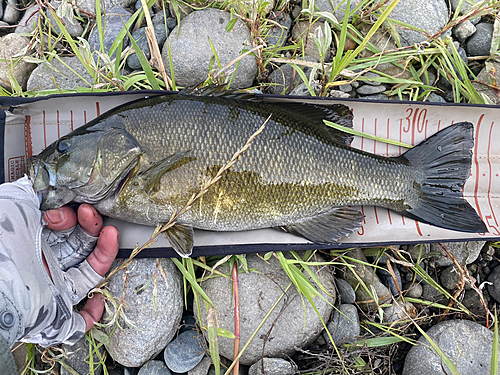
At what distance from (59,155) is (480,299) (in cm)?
337

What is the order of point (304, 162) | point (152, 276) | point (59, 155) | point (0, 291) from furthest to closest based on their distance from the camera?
point (152, 276) → point (304, 162) → point (59, 155) → point (0, 291)

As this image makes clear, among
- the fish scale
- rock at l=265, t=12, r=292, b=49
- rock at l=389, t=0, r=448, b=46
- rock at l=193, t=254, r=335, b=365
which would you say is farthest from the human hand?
rock at l=389, t=0, r=448, b=46

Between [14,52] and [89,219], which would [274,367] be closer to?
[89,219]

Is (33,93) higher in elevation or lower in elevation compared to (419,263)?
higher

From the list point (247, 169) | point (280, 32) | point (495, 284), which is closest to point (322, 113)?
point (247, 169)

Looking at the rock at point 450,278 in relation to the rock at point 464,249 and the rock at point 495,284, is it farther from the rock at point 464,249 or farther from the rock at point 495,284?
the rock at point 495,284

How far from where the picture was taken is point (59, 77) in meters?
2.77

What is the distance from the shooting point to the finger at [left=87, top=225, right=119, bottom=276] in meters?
2.34

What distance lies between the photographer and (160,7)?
2.95 meters

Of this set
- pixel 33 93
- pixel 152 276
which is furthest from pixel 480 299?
pixel 33 93

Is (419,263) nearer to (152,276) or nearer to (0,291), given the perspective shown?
(152,276)

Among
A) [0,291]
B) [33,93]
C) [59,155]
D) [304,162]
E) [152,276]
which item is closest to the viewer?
[0,291]

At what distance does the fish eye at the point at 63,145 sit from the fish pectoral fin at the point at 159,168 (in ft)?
1.64

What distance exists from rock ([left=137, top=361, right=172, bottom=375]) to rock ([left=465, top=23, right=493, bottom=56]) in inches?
149
